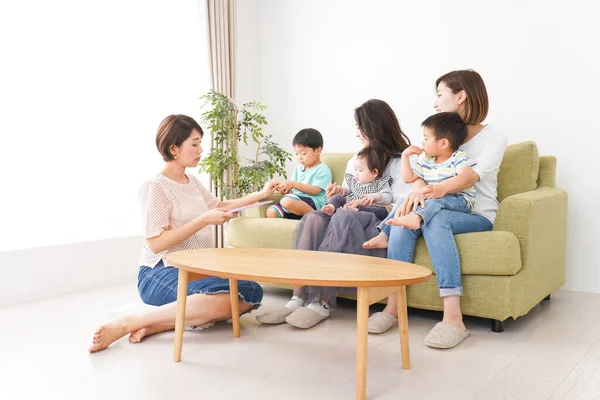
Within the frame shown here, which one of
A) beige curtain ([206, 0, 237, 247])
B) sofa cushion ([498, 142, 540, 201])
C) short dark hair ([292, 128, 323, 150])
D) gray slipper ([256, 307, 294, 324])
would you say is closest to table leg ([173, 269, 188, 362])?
gray slipper ([256, 307, 294, 324])

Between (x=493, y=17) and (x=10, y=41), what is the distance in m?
2.91

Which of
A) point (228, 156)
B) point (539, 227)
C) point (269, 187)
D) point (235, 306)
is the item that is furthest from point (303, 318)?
point (228, 156)

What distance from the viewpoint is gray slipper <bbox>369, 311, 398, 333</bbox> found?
8.11 feet

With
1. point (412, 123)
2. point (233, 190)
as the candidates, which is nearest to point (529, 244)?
point (412, 123)

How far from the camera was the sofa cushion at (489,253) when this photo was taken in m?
2.42

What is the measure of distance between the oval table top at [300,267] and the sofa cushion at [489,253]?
55 cm

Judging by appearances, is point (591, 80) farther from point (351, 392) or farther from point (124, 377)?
point (124, 377)

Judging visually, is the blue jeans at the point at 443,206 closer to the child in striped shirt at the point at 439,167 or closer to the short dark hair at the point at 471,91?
the child in striped shirt at the point at 439,167

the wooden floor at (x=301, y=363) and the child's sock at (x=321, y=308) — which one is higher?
the child's sock at (x=321, y=308)

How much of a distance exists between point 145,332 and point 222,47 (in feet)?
8.73

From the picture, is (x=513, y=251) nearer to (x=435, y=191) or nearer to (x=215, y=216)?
(x=435, y=191)

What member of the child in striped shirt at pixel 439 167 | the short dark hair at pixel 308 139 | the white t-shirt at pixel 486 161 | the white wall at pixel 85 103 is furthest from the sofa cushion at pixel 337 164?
the white wall at pixel 85 103

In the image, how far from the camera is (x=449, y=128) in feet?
8.69

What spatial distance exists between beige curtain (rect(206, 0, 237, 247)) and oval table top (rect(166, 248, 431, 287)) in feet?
6.76
